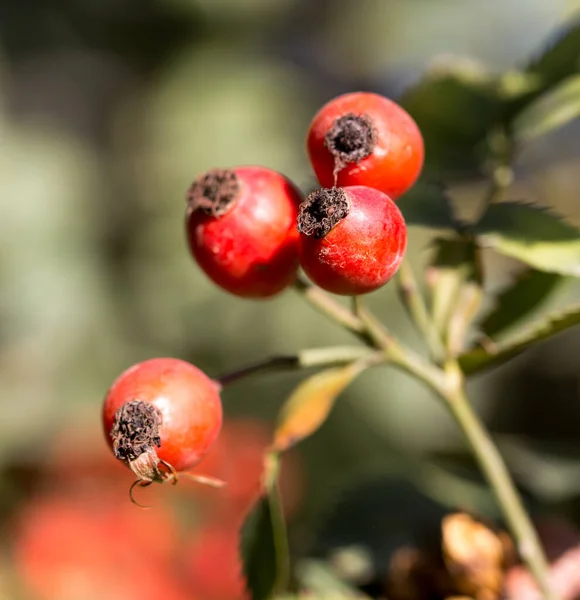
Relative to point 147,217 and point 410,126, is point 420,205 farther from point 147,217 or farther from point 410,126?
point 147,217

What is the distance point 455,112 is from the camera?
1.24 meters

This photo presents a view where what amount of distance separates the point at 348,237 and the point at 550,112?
573 mm

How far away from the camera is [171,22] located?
4.01m

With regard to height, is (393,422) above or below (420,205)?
below

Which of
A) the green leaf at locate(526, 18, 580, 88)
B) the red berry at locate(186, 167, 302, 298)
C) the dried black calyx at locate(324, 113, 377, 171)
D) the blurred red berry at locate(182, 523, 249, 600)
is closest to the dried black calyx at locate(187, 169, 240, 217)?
the red berry at locate(186, 167, 302, 298)

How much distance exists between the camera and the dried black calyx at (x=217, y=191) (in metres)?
0.90

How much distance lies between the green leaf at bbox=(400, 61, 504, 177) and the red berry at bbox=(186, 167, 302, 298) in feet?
1.28

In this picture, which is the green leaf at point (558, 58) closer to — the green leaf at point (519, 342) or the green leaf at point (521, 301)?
the green leaf at point (521, 301)

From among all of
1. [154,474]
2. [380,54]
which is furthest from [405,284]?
[380,54]

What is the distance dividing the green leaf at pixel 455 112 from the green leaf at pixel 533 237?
27cm

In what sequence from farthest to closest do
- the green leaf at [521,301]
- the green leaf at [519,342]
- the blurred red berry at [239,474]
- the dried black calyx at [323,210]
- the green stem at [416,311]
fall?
the blurred red berry at [239,474], the green leaf at [521,301], the green stem at [416,311], the green leaf at [519,342], the dried black calyx at [323,210]

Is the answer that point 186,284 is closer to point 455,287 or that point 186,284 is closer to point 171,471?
point 455,287

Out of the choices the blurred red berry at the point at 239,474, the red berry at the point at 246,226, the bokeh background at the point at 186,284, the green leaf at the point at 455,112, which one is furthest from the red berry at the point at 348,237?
the blurred red berry at the point at 239,474

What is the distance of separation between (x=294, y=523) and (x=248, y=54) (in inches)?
110
